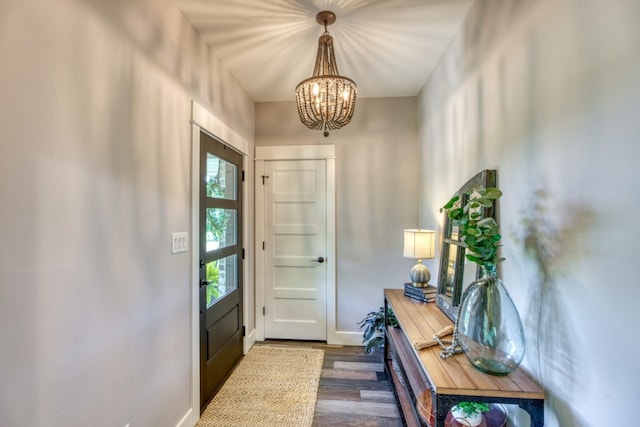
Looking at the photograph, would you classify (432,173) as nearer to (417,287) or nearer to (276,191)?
(417,287)

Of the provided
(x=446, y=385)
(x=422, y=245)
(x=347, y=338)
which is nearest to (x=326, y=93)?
(x=422, y=245)

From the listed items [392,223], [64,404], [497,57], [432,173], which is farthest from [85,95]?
[392,223]

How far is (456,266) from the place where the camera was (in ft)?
6.02

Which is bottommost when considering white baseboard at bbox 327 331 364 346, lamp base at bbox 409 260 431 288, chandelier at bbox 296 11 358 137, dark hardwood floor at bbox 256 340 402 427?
dark hardwood floor at bbox 256 340 402 427

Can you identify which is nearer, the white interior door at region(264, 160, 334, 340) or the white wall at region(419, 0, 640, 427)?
the white wall at region(419, 0, 640, 427)

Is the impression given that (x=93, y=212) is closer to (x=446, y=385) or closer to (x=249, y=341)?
(x=446, y=385)

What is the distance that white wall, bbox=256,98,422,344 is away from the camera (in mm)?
3215

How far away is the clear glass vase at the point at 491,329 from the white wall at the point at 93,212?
1531mm

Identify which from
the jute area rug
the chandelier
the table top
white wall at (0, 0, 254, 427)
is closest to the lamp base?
the table top

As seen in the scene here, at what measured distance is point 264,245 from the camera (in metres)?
3.36

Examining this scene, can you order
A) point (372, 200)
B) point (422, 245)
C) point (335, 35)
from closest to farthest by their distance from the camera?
point (335, 35) → point (422, 245) → point (372, 200)

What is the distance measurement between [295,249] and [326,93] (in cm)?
195

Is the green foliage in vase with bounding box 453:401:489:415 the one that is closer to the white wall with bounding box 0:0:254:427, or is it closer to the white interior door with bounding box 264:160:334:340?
the white wall with bounding box 0:0:254:427

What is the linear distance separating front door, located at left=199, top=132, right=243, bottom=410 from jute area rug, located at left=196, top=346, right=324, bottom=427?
12 cm
